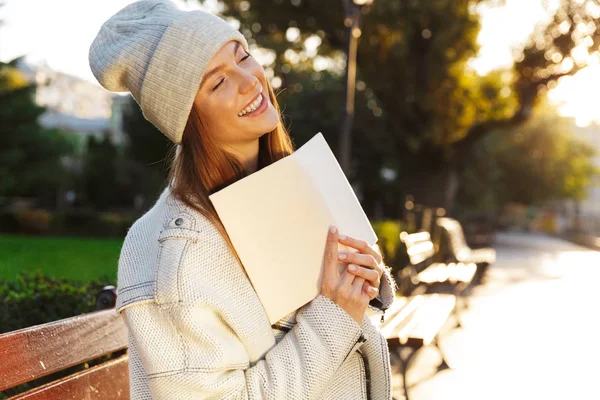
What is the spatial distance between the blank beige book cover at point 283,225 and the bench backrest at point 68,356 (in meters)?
0.87

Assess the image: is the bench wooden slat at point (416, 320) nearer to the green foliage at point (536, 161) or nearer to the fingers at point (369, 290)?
the fingers at point (369, 290)

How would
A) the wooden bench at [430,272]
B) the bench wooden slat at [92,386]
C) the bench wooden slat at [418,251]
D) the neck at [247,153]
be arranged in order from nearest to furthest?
the neck at [247,153]
the bench wooden slat at [92,386]
the bench wooden slat at [418,251]
the wooden bench at [430,272]

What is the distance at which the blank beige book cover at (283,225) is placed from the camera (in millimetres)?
1757

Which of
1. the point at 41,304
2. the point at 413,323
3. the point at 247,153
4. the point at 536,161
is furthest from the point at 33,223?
the point at 247,153

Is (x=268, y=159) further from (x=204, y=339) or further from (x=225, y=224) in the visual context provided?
(x=204, y=339)

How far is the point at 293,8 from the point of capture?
18.7 meters

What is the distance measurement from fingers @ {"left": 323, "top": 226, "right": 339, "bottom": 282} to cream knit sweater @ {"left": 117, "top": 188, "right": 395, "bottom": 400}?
59 millimetres

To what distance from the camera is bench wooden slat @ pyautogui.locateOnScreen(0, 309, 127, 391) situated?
86.4 inches

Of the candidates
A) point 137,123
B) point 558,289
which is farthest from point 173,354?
point 137,123

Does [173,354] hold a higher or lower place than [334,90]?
higher

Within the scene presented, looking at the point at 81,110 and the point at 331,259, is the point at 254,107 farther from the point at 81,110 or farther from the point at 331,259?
the point at 81,110

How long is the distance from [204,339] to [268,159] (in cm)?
62

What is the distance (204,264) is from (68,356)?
3.45 ft

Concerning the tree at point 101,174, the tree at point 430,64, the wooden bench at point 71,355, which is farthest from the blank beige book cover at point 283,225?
the tree at point 101,174
